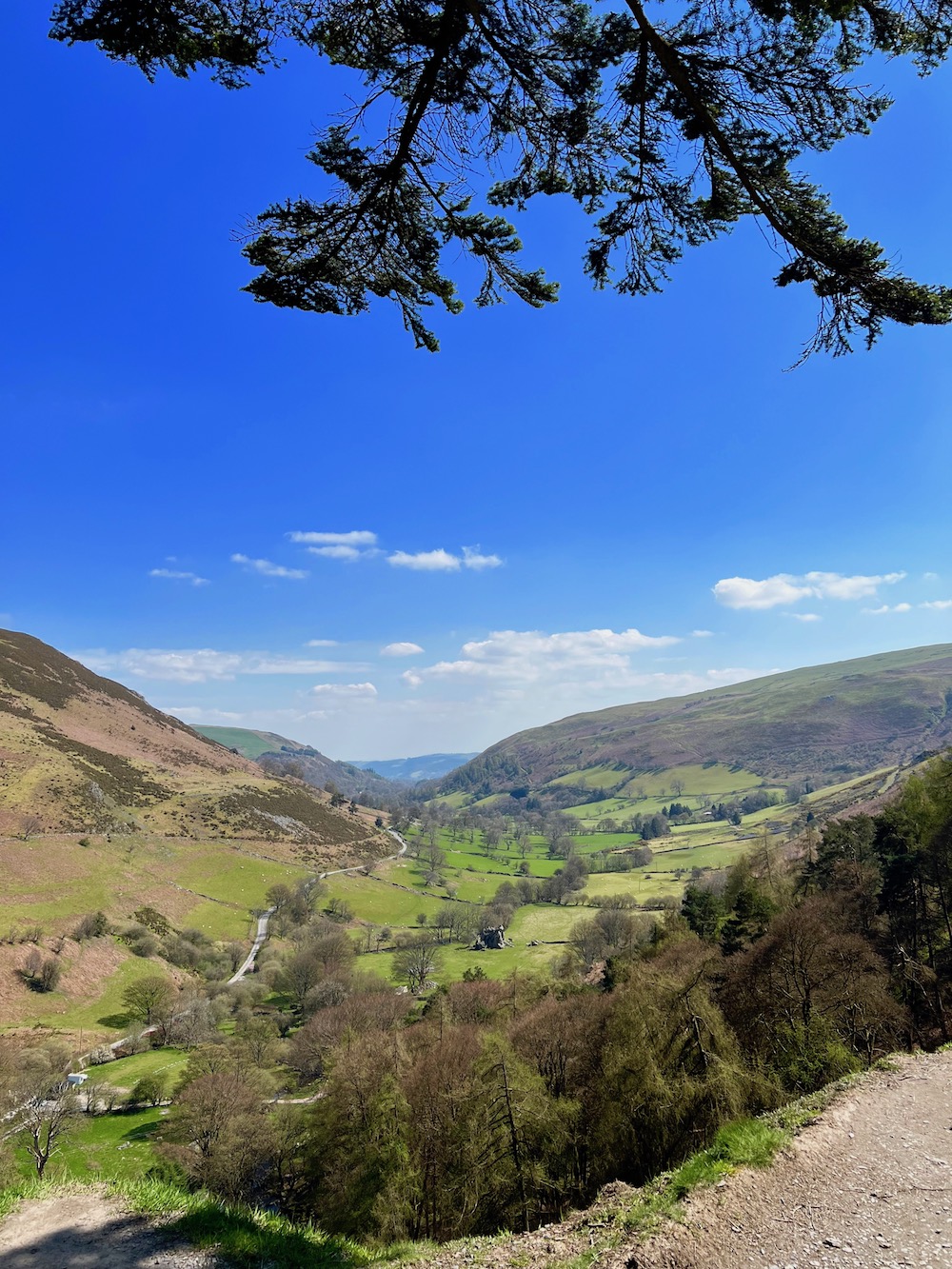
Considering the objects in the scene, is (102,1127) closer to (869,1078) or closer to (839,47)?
(869,1078)

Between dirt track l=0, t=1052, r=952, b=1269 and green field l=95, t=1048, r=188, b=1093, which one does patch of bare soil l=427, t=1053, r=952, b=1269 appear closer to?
dirt track l=0, t=1052, r=952, b=1269

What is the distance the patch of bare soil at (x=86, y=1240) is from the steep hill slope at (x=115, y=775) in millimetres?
92891

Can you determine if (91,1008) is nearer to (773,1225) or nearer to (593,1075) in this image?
(593,1075)

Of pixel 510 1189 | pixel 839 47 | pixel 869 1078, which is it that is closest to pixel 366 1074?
pixel 510 1189

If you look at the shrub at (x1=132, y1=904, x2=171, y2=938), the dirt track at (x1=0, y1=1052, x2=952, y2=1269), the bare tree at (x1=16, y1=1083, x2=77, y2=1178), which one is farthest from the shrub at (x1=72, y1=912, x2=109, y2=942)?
the dirt track at (x1=0, y1=1052, x2=952, y2=1269)

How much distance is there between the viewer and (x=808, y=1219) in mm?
6137

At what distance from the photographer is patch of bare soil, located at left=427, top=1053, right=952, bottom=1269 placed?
5.61m

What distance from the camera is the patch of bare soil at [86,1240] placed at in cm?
666

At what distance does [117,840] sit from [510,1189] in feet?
312

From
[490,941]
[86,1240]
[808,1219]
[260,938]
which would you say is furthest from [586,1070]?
[260,938]

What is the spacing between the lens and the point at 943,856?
27922mm

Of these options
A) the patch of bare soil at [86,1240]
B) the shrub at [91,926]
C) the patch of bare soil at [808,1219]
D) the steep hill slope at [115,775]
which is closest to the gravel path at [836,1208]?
the patch of bare soil at [808,1219]

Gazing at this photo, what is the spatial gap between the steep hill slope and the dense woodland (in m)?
70.4

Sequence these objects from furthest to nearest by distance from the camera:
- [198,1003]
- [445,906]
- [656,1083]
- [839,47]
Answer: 1. [445,906]
2. [198,1003]
3. [656,1083]
4. [839,47]
